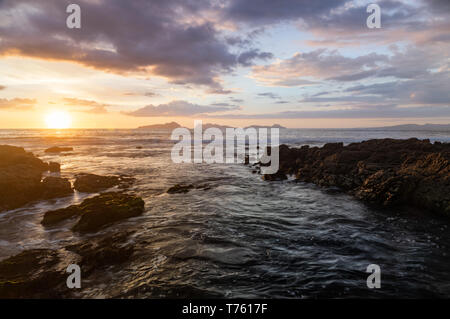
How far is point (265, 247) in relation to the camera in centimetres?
912

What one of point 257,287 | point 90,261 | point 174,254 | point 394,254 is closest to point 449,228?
point 394,254

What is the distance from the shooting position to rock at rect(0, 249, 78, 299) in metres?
6.47

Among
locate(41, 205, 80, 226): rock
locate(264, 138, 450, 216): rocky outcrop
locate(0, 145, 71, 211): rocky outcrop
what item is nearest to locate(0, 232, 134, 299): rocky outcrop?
locate(41, 205, 80, 226): rock

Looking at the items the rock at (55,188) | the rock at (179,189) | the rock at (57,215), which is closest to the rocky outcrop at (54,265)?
the rock at (57,215)

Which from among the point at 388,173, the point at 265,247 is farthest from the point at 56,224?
the point at 388,173

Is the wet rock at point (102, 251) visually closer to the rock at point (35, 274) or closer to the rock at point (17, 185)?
the rock at point (35, 274)

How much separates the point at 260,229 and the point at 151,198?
874 cm

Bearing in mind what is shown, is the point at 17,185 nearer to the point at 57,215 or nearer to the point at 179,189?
the point at 57,215

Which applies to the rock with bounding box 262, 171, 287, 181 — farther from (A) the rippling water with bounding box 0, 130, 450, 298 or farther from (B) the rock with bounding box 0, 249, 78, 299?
(B) the rock with bounding box 0, 249, 78, 299

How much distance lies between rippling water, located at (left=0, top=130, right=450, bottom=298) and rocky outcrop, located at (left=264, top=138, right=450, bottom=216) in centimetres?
116

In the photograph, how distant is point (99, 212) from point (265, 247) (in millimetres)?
8128
